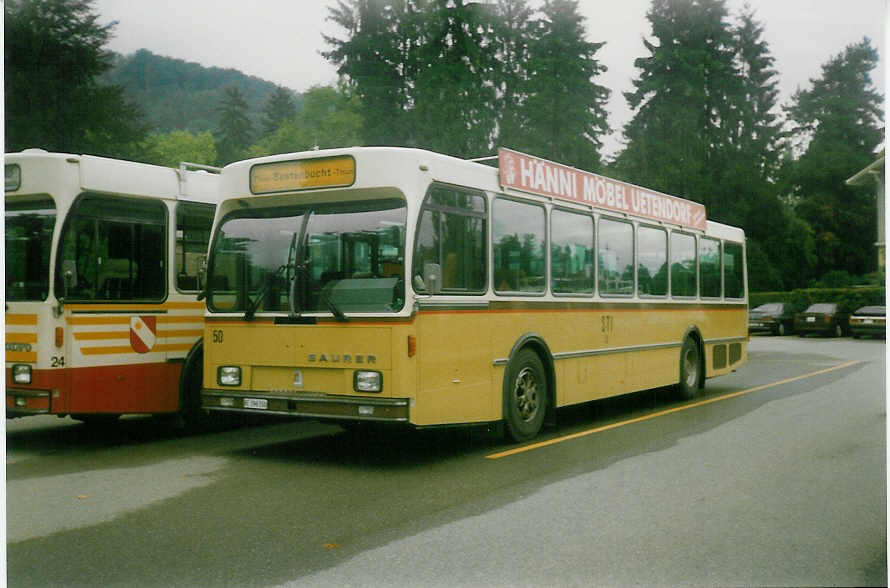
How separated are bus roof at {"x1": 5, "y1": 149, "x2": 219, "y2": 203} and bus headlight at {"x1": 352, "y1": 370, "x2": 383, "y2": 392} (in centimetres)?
329

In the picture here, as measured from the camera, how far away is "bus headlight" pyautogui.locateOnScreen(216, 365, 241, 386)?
8.13 metres

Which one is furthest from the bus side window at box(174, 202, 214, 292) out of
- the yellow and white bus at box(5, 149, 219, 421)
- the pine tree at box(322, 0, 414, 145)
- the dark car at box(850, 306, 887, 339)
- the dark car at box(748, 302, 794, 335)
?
the dark car at box(748, 302, 794, 335)

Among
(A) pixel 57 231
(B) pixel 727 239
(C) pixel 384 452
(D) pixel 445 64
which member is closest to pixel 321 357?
(C) pixel 384 452

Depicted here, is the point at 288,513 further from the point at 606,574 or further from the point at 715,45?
the point at 715,45

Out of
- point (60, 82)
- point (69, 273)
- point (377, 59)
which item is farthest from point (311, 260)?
point (377, 59)

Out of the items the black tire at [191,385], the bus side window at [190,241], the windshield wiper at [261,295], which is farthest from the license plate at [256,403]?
the bus side window at [190,241]

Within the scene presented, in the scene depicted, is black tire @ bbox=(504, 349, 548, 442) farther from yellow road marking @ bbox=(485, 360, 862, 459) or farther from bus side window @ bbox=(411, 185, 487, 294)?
bus side window @ bbox=(411, 185, 487, 294)

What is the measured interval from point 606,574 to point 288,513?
2.35 m

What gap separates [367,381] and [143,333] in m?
2.88

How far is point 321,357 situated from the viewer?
767cm

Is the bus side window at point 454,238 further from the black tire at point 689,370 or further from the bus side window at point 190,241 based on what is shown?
the black tire at point 689,370

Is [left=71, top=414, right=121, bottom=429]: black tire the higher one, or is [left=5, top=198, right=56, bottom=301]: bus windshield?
[left=5, top=198, right=56, bottom=301]: bus windshield

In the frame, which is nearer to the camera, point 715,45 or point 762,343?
point 715,45

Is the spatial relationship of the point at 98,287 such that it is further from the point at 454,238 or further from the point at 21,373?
the point at 454,238
